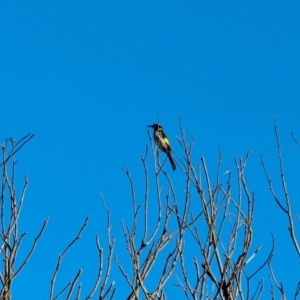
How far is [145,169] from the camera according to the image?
4332 millimetres

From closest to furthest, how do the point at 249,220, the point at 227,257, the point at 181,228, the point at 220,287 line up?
the point at 220,287, the point at 227,257, the point at 249,220, the point at 181,228

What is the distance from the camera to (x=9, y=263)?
3.54 m

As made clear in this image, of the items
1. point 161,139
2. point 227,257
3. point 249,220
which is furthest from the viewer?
point 161,139

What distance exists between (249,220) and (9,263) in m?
1.47

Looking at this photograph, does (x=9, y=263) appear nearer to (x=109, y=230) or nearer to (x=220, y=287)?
(x=109, y=230)

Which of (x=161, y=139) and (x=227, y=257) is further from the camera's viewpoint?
(x=161, y=139)

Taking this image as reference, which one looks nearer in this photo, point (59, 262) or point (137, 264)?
point (59, 262)

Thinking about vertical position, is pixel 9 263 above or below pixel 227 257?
below

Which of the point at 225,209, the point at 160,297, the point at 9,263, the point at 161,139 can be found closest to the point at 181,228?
the point at 225,209

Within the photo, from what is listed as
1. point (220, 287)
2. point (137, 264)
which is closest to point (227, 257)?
point (220, 287)

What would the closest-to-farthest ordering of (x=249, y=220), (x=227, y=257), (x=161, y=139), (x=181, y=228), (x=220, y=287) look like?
1. (x=220, y=287)
2. (x=227, y=257)
3. (x=249, y=220)
4. (x=181, y=228)
5. (x=161, y=139)

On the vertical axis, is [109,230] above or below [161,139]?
below

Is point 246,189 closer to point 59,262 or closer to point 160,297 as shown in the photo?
point 160,297

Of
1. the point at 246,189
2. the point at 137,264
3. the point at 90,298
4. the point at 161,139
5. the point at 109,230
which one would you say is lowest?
the point at 90,298
